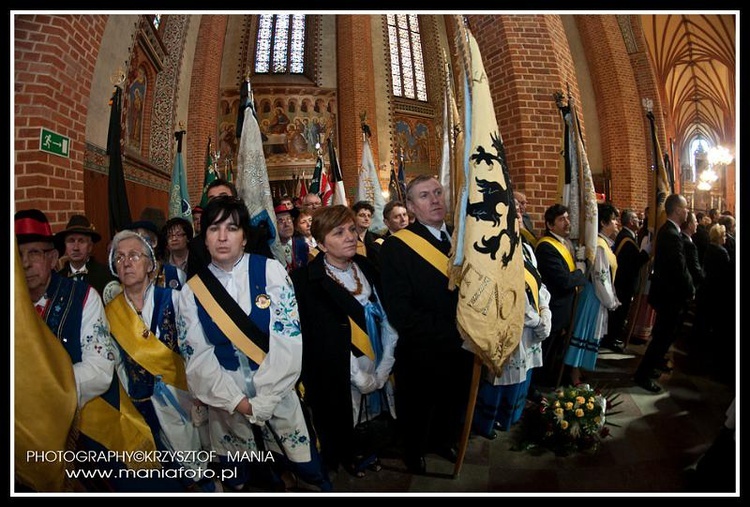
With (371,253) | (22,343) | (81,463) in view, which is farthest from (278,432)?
(371,253)

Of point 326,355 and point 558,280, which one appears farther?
point 558,280

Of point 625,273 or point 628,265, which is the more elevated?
point 628,265

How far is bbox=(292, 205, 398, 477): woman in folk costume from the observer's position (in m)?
2.44

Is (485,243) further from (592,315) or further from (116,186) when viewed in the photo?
(116,186)

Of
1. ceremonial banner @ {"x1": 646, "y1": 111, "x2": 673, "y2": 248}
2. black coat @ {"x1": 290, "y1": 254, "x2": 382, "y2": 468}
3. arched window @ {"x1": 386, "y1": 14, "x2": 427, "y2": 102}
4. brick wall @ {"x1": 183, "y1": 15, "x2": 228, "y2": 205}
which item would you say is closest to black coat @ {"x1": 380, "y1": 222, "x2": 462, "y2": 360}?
black coat @ {"x1": 290, "y1": 254, "x2": 382, "y2": 468}

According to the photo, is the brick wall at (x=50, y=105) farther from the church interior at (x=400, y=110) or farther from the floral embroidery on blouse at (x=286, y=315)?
the floral embroidery on blouse at (x=286, y=315)

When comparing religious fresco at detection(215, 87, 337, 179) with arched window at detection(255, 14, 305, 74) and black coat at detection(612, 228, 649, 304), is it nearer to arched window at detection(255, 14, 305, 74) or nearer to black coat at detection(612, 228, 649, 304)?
arched window at detection(255, 14, 305, 74)

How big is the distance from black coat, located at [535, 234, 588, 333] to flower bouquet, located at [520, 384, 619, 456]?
0.77m

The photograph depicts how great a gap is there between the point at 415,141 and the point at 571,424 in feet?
50.8

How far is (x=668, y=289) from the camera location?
3.74 metres

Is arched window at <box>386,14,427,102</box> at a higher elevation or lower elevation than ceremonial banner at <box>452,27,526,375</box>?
higher

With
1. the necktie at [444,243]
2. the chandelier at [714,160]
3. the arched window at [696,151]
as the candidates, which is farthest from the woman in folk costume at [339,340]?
the arched window at [696,151]

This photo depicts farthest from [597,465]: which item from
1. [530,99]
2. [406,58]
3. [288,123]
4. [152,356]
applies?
[406,58]

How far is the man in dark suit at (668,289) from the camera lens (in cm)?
371
